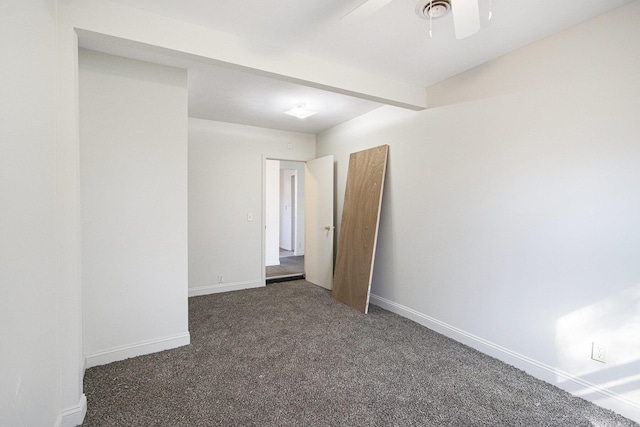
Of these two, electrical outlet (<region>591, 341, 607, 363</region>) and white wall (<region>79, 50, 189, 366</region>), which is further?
white wall (<region>79, 50, 189, 366</region>)

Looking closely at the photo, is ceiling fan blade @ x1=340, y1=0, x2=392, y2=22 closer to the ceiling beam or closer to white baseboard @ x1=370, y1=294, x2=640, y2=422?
the ceiling beam

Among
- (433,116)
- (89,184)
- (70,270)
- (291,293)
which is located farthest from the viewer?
(291,293)

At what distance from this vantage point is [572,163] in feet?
6.68

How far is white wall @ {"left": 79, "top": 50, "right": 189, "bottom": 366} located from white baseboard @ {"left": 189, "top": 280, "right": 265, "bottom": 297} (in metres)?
1.50

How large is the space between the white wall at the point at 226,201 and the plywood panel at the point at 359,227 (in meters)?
1.34

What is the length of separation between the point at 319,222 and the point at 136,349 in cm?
289

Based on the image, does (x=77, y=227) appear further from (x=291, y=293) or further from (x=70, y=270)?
(x=291, y=293)

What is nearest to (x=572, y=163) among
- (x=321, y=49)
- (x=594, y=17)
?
(x=594, y=17)

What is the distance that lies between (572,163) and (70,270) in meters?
3.29

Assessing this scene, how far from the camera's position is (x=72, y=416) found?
1707 mm

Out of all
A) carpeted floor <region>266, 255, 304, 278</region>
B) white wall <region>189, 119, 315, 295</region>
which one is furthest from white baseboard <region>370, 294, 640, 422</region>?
carpeted floor <region>266, 255, 304, 278</region>

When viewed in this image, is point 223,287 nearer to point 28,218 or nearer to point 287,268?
point 287,268

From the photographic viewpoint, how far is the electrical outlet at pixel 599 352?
1.89 meters

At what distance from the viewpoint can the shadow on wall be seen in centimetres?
178
